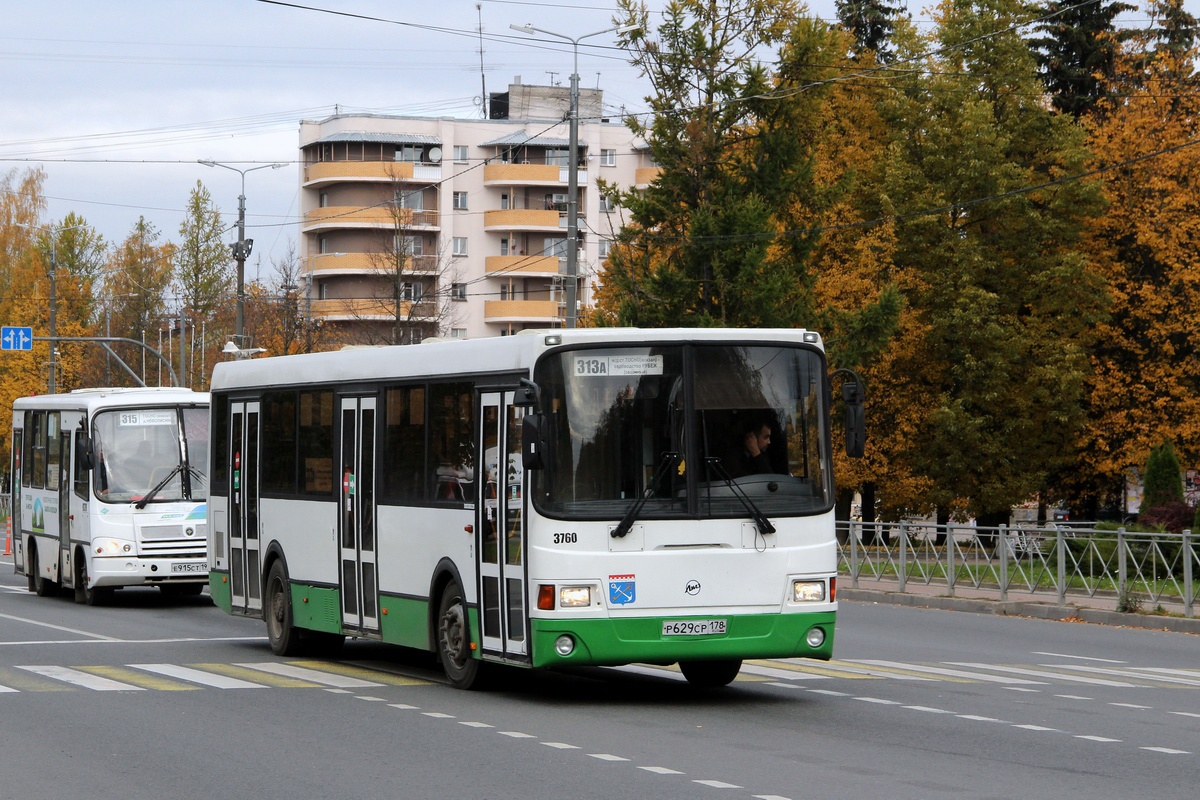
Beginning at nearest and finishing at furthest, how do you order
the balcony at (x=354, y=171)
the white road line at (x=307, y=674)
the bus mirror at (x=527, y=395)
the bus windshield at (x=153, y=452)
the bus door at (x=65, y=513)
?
the bus mirror at (x=527, y=395) → the white road line at (x=307, y=674) → the bus windshield at (x=153, y=452) → the bus door at (x=65, y=513) → the balcony at (x=354, y=171)

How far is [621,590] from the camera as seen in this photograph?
13.0 m

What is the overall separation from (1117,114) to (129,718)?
134ft

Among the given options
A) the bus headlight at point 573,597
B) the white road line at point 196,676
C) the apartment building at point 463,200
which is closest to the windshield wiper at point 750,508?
the bus headlight at point 573,597

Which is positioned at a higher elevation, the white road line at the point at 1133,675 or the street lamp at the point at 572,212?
the street lamp at the point at 572,212

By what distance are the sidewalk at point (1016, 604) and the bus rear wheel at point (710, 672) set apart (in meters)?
10.3

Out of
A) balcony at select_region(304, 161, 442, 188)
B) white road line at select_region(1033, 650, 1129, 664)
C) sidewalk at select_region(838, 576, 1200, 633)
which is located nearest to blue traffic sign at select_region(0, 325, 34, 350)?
sidewalk at select_region(838, 576, 1200, 633)

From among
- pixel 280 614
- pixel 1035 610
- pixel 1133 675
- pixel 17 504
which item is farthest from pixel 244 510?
pixel 17 504

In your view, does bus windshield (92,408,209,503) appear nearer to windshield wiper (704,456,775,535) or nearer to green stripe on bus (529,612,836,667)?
green stripe on bus (529,612,836,667)

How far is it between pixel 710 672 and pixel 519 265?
91.8 meters

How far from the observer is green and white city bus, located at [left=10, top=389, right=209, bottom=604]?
81.7ft

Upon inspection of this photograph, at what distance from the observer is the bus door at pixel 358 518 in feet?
52.1

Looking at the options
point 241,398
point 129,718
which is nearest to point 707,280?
point 241,398

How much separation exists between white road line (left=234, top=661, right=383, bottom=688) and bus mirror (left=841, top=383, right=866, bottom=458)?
14.4 ft

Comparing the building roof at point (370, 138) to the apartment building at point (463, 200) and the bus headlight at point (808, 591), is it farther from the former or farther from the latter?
the bus headlight at point (808, 591)
